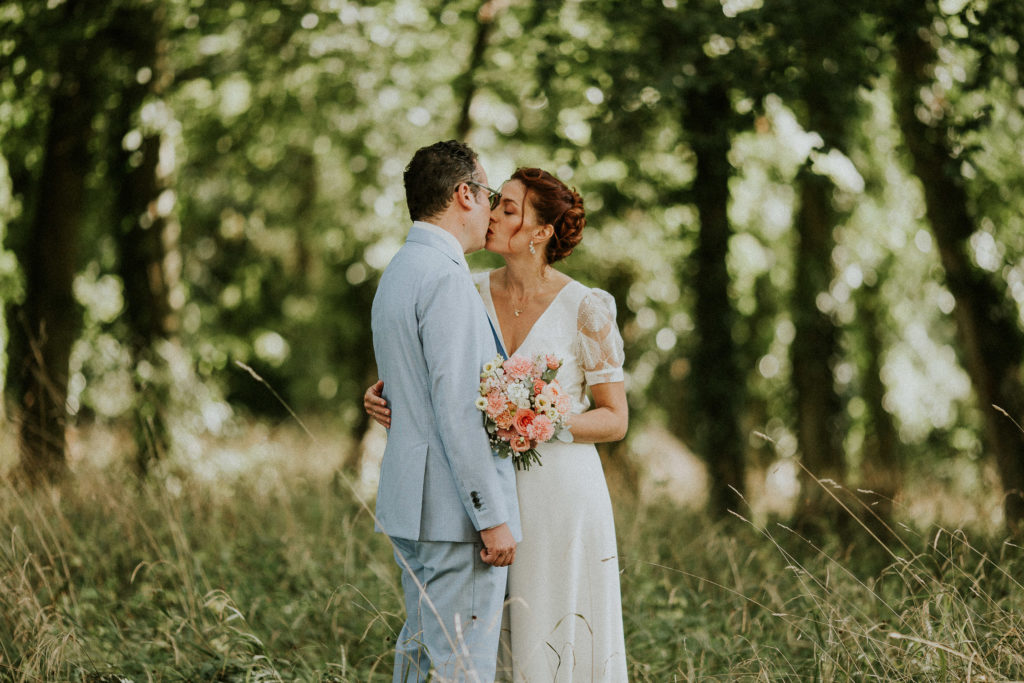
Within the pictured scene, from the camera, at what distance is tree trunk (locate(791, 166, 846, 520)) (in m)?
10.1

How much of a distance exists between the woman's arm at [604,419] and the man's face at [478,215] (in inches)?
29.3

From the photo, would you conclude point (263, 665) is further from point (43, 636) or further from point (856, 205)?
point (856, 205)

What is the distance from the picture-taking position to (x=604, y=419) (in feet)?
11.7

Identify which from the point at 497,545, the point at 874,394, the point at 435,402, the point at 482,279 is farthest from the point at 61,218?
the point at 874,394

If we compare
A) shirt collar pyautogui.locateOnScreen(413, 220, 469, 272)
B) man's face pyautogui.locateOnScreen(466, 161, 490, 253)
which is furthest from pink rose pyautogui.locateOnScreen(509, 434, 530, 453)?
Result: man's face pyautogui.locateOnScreen(466, 161, 490, 253)

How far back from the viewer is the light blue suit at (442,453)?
10.00 ft

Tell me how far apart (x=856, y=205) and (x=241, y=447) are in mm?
7925

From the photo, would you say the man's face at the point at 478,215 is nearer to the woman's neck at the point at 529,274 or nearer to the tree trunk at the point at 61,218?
the woman's neck at the point at 529,274

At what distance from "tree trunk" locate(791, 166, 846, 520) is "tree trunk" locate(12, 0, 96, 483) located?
7236 mm

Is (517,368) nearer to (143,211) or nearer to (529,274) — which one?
(529,274)

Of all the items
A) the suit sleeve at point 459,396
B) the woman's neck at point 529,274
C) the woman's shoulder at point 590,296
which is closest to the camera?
the suit sleeve at point 459,396

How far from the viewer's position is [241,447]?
1052 cm

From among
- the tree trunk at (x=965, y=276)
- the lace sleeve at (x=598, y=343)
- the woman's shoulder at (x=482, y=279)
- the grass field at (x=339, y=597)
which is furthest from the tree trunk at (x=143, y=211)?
the tree trunk at (x=965, y=276)

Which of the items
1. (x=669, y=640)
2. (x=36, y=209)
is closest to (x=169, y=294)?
(x=36, y=209)
